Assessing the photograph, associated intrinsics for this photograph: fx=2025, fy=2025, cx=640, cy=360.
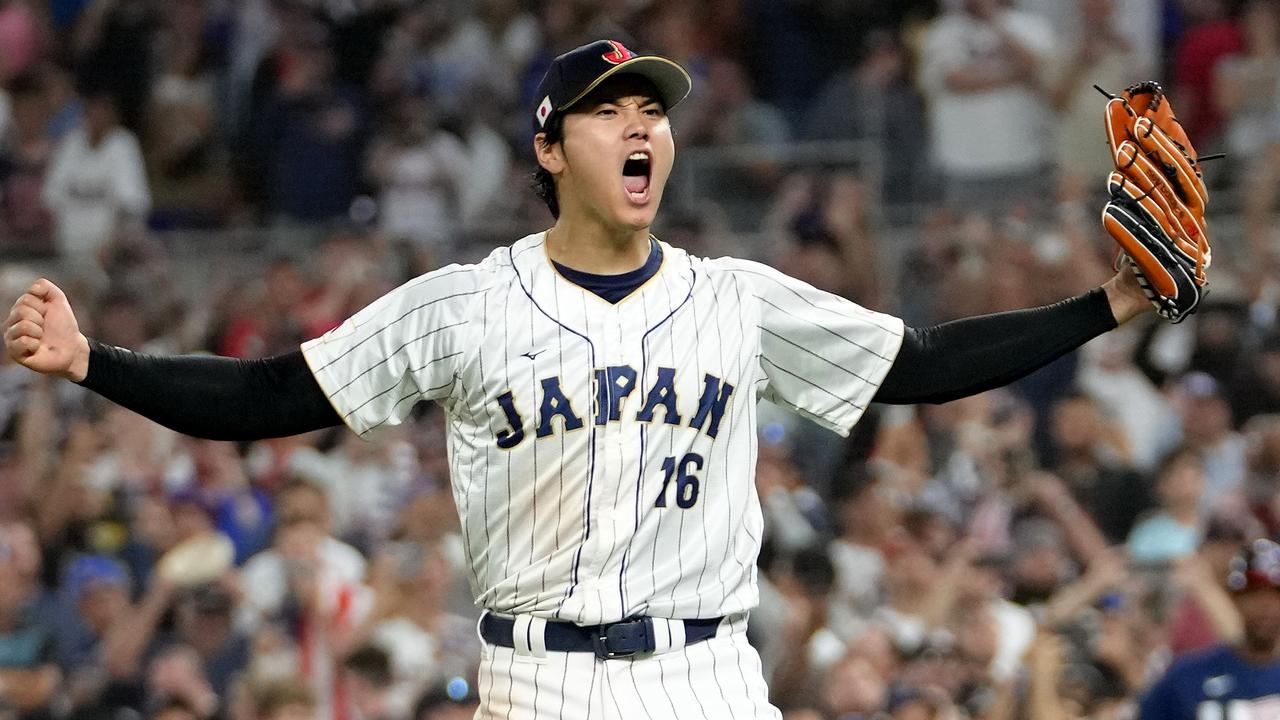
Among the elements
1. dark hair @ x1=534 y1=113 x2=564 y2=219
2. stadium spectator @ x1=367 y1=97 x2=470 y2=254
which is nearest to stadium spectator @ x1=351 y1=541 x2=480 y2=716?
dark hair @ x1=534 y1=113 x2=564 y2=219

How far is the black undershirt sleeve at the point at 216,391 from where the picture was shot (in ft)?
12.3

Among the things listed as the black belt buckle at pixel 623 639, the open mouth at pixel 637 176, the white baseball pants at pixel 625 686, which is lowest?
the white baseball pants at pixel 625 686

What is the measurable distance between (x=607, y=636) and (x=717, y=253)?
555 centimetres

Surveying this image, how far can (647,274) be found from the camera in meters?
3.99

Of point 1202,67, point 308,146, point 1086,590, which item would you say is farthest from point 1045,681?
point 308,146

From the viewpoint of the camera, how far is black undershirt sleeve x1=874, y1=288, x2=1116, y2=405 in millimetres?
3955

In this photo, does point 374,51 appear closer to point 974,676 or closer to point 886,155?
point 886,155

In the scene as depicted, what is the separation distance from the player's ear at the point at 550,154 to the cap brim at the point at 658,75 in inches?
3.9

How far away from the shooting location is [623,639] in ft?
12.3

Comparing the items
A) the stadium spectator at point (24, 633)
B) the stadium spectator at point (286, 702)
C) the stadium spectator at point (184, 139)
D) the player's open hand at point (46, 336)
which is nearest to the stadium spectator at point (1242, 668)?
the stadium spectator at point (286, 702)

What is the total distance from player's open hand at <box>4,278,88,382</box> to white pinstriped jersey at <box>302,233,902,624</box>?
0.44 meters

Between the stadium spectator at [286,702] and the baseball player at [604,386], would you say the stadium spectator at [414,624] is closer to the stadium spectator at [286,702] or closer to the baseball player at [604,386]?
the stadium spectator at [286,702]

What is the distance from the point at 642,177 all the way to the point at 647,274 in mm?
198

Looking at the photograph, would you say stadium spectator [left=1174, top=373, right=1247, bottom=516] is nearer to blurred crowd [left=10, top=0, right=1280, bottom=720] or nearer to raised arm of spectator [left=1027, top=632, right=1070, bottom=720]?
blurred crowd [left=10, top=0, right=1280, bottom=720]
